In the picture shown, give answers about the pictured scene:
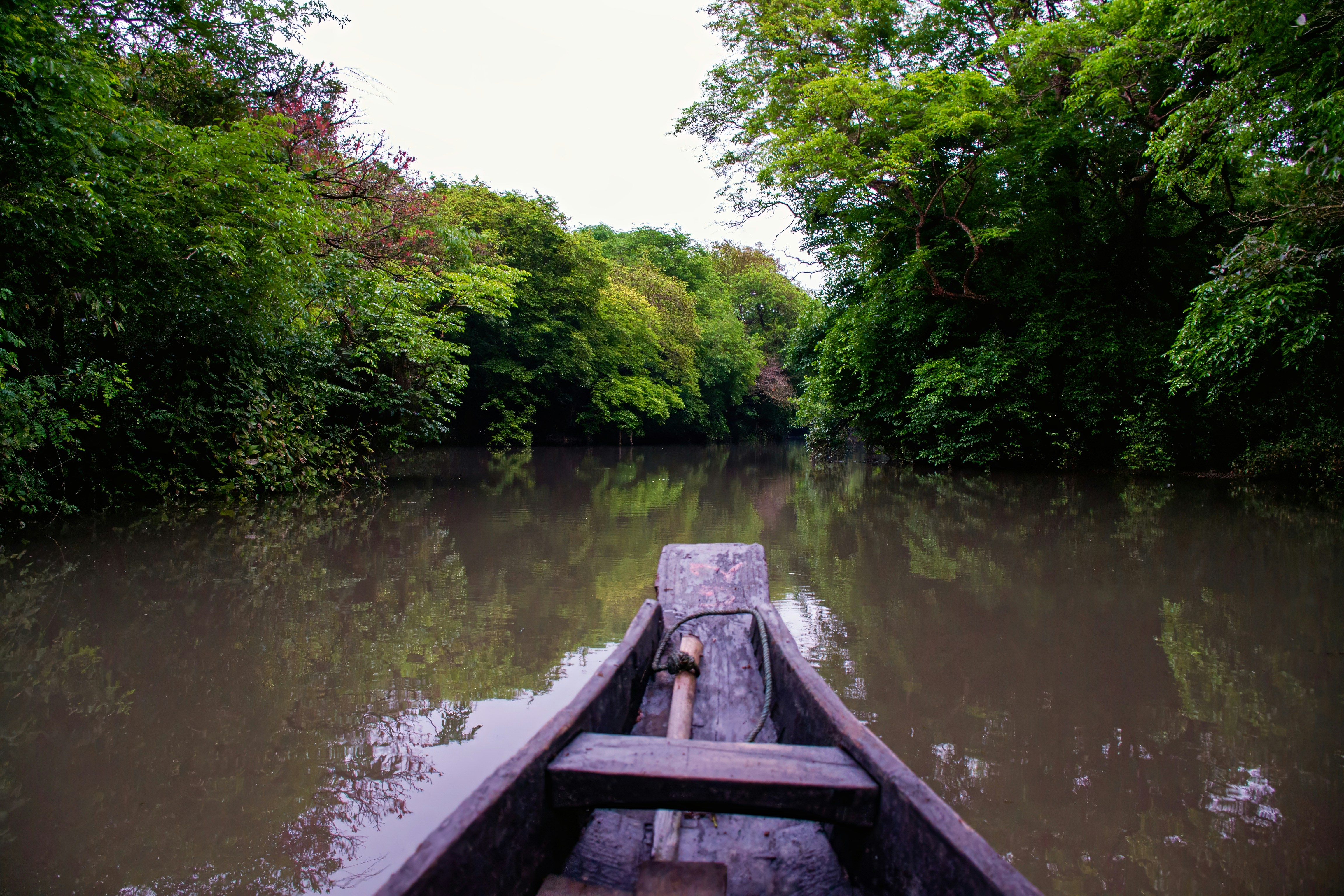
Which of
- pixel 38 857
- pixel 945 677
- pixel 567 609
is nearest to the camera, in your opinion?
pixel 38 857

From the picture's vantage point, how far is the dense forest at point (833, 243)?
231 inches

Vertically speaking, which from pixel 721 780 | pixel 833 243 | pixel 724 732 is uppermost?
pixel 833 243

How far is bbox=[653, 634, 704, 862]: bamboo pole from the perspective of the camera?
5.14 ft

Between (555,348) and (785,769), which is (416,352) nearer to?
(785,769)

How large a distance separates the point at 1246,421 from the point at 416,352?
14264mm

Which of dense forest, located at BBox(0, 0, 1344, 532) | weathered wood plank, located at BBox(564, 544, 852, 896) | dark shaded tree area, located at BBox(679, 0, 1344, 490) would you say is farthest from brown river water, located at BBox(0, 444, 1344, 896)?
dark shaded tree area, located at BBox(679, 0, 1344, 490)

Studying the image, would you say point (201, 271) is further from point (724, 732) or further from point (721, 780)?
point (721, 780)

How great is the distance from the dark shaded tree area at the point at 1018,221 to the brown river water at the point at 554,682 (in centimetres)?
495

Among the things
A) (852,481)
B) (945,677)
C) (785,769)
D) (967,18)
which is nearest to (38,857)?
(785,769)

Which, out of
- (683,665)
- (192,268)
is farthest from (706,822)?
(192,268)

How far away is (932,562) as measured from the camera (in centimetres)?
552

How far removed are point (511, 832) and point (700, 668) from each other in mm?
1352

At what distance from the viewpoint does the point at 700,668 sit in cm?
262

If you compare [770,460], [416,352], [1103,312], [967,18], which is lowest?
[770,460]
